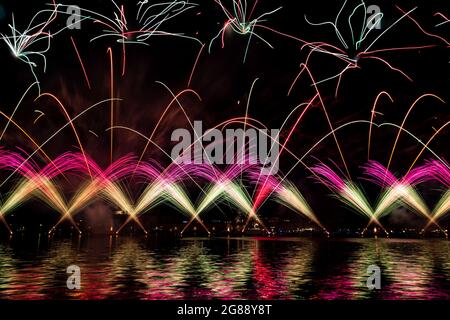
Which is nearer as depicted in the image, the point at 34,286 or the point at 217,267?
the point at 34,286
